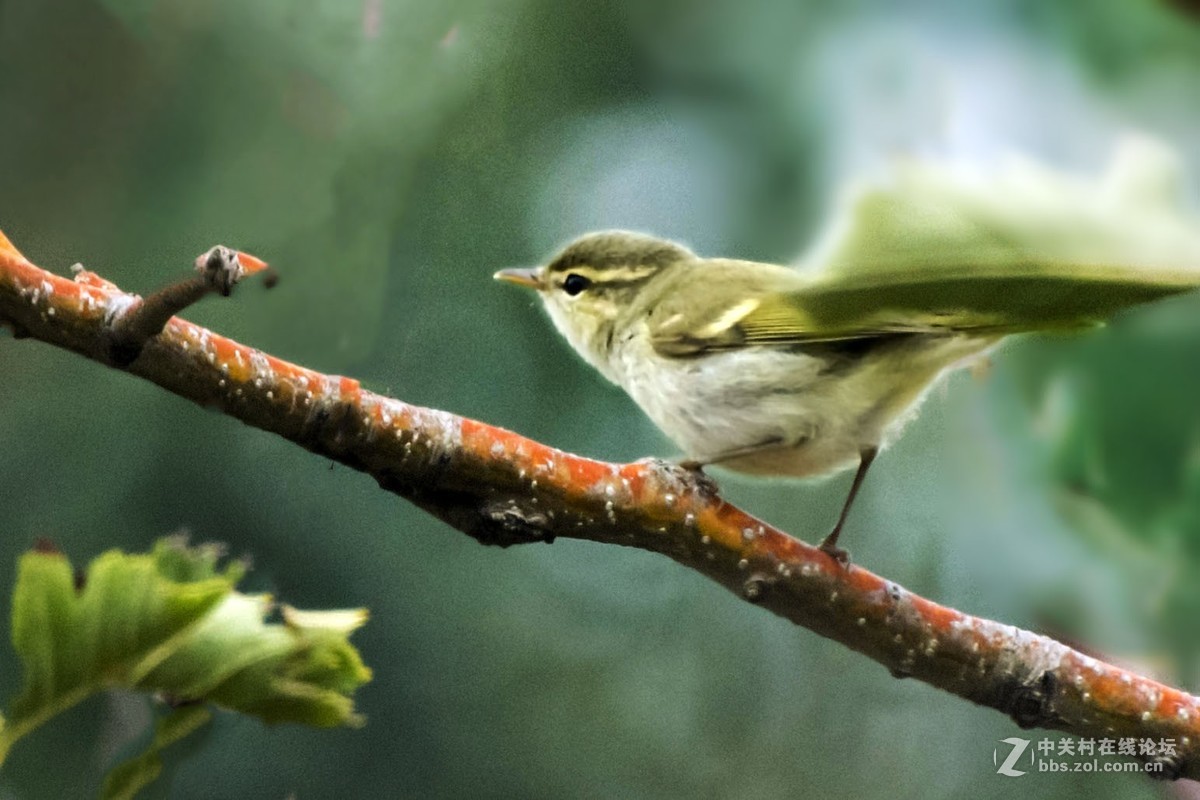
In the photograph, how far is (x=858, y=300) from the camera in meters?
0.18


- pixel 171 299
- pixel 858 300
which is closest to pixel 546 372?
pixel 171 299

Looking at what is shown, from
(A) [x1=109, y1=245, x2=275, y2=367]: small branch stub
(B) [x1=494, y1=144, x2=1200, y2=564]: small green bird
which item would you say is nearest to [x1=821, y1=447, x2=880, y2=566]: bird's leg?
(B) [x1=494, y1=144, x2=1200, y2=564]: small green bird

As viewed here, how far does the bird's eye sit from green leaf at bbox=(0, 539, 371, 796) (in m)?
0.38

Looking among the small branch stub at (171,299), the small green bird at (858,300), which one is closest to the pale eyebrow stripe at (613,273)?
the small green bird at (858,300)

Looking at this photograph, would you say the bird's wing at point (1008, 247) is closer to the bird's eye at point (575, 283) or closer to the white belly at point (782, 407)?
the white belly at point (782, 407)

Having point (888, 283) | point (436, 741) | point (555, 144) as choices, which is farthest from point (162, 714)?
point (555, 144)

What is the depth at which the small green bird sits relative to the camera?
6.6 inches

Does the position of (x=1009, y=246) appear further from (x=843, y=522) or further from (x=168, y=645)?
(x=843, y=522)

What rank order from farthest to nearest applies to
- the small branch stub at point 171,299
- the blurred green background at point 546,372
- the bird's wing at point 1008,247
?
the blurred green background at point 546,372 → the small branch stub at point 171,299 → the bird's wing at point 1008,247

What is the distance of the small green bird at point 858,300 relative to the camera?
17 cm

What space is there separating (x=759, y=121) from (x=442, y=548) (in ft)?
1.16

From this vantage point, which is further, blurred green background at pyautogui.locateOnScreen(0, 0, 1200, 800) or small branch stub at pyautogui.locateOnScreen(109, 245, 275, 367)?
blurred green background at pyautogui.locateOnScreen(0, 0, 1200, 800)

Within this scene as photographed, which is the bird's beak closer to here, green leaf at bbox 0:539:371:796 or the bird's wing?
green leaf at bbox 0:539:371:796

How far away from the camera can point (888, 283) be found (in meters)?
0.18
